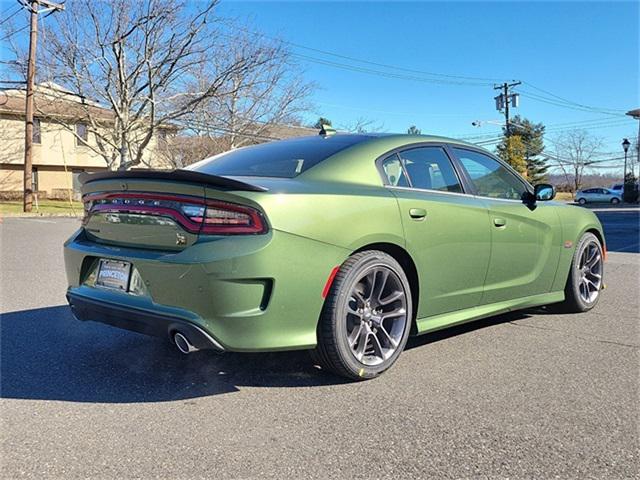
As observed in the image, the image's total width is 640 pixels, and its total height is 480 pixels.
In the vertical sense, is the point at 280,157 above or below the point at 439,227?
above

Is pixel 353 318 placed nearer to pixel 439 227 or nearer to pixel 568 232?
pixel 439 227

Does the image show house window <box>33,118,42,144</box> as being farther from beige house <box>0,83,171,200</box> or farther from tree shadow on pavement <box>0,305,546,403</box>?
tree shadow on pavement <box>0,305,546,403</box>

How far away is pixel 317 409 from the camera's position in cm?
291

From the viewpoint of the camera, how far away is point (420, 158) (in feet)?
13.0

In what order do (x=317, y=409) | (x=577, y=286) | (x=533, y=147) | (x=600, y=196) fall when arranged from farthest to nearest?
(x=533, y=147), (x=600, y=196), (x=577, y=286), (x=317, y=409)

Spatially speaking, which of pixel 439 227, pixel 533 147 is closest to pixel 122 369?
pixel 439 227

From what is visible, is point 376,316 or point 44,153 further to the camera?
point 44,153

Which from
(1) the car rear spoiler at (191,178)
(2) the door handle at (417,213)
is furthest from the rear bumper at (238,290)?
(2) the door handle at (417,213)

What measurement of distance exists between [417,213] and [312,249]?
899 mm

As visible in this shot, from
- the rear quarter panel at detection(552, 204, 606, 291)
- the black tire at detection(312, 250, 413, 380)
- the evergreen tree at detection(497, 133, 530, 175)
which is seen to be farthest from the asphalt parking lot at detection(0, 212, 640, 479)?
the evergreen tree at detection(497, 133, 530, 175)

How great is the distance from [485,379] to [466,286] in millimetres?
730

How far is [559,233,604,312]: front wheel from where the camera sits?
16.4 feet

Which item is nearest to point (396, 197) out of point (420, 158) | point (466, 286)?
point (420, 158)

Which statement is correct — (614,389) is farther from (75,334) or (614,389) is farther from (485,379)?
(75,334)
